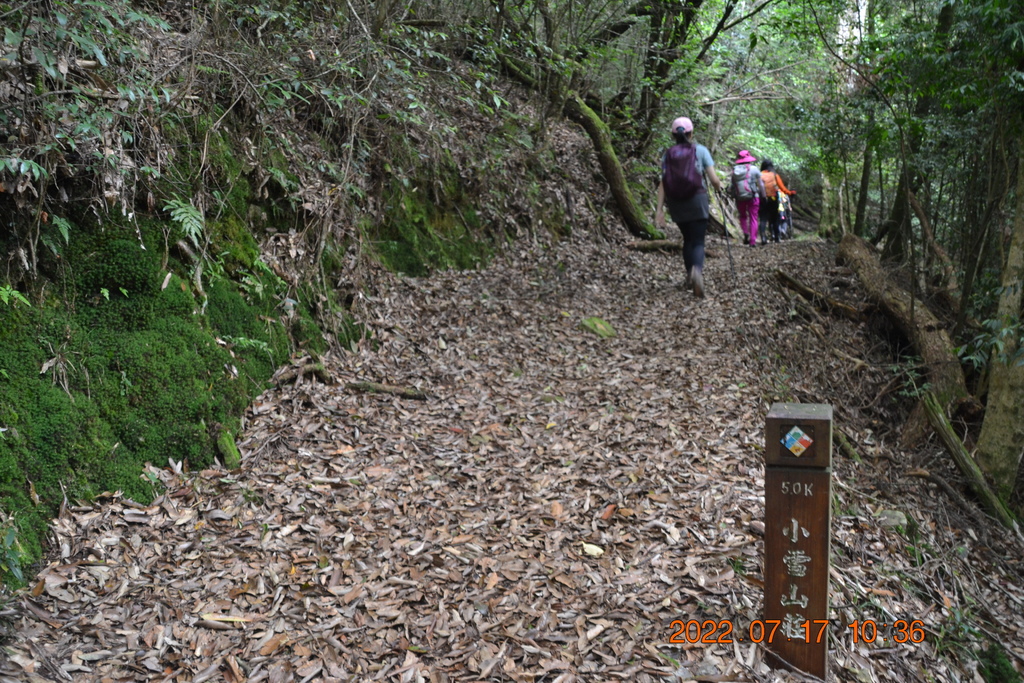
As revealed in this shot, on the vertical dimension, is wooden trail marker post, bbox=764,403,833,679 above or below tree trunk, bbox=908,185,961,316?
below

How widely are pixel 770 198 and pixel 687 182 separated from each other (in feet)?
20.4

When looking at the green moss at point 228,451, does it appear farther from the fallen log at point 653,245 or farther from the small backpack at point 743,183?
the small backpack at point 743,183

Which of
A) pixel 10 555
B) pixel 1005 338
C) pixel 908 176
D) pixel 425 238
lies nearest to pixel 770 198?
pixel 908 176

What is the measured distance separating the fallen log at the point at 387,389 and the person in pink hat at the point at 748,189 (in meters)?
8.48

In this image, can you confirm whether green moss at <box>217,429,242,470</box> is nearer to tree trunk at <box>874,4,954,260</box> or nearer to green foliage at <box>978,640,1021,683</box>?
green foliage at <box>978,640,1021,683</box>

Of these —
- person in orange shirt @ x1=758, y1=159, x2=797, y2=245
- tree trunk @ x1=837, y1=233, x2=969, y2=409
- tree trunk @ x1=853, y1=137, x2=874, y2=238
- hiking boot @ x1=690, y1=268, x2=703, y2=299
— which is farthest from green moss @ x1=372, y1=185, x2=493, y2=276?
tree trunk @ x1=853, y1=137, x2=874, y2=238

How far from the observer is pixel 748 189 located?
1215 centimetres

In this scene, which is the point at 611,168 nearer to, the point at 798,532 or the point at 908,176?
the point at 908,176

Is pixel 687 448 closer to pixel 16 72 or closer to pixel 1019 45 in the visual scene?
pixel 1019 45

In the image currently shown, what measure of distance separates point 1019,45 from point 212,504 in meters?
7.31

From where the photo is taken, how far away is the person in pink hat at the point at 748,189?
12.1 m

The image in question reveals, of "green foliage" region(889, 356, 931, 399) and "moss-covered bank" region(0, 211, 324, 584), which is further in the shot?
"green foliage" region(889, 356, 931, 399)

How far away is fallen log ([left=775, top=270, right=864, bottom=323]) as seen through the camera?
8617mm

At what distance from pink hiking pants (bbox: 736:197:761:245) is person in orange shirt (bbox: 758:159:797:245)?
0.39 m
